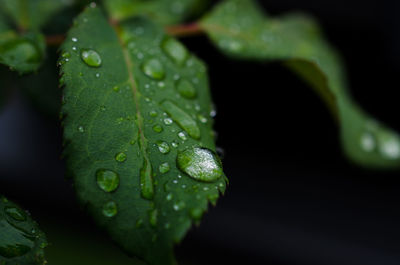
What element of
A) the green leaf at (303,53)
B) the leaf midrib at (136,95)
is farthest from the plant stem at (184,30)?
the leaf midrib at (136,95)

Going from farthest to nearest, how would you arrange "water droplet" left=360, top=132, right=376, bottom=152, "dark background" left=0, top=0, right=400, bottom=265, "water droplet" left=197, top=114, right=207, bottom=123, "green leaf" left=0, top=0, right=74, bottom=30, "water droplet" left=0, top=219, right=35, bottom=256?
"dark background" left=0, top=0, right=400, bottom=265
"water droplet" left=360, top=132, right=376, bottom=152
"green leaf" left=0, top=0, right=74, bottom=30
"water droplet" left=197, top=114, right=207, bottom=123
"water droplet" left=0, top=219, right=35, bottom=256

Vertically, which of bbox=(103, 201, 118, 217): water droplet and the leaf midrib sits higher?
the leaf midrib

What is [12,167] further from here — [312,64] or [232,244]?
[312,64]

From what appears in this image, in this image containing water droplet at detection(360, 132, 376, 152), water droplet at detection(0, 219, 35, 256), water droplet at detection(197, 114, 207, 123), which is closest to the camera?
water droplet at detection(0, 219, 35, 256)

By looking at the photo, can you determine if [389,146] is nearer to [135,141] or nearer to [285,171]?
[285,171]

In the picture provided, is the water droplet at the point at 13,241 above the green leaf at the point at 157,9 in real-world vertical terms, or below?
below

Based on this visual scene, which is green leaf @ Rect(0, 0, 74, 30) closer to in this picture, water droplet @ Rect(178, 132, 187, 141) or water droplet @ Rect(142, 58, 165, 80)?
water droplet @ Rect(142, 58, 165, 80)

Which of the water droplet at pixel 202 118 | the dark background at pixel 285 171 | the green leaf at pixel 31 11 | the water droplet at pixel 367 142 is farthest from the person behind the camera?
the dark background at pixel 285 171

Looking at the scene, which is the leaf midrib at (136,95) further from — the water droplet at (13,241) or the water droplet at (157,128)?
the water droplet at (13,241)

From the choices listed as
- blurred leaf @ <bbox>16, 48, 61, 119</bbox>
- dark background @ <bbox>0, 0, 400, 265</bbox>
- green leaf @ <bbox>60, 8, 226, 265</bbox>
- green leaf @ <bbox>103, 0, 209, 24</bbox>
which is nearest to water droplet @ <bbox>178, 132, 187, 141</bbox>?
green leaf @ <bbox>60, 8, 226, 265</bbox>

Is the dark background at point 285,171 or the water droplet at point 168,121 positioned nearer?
the water droplet at point 168,121
